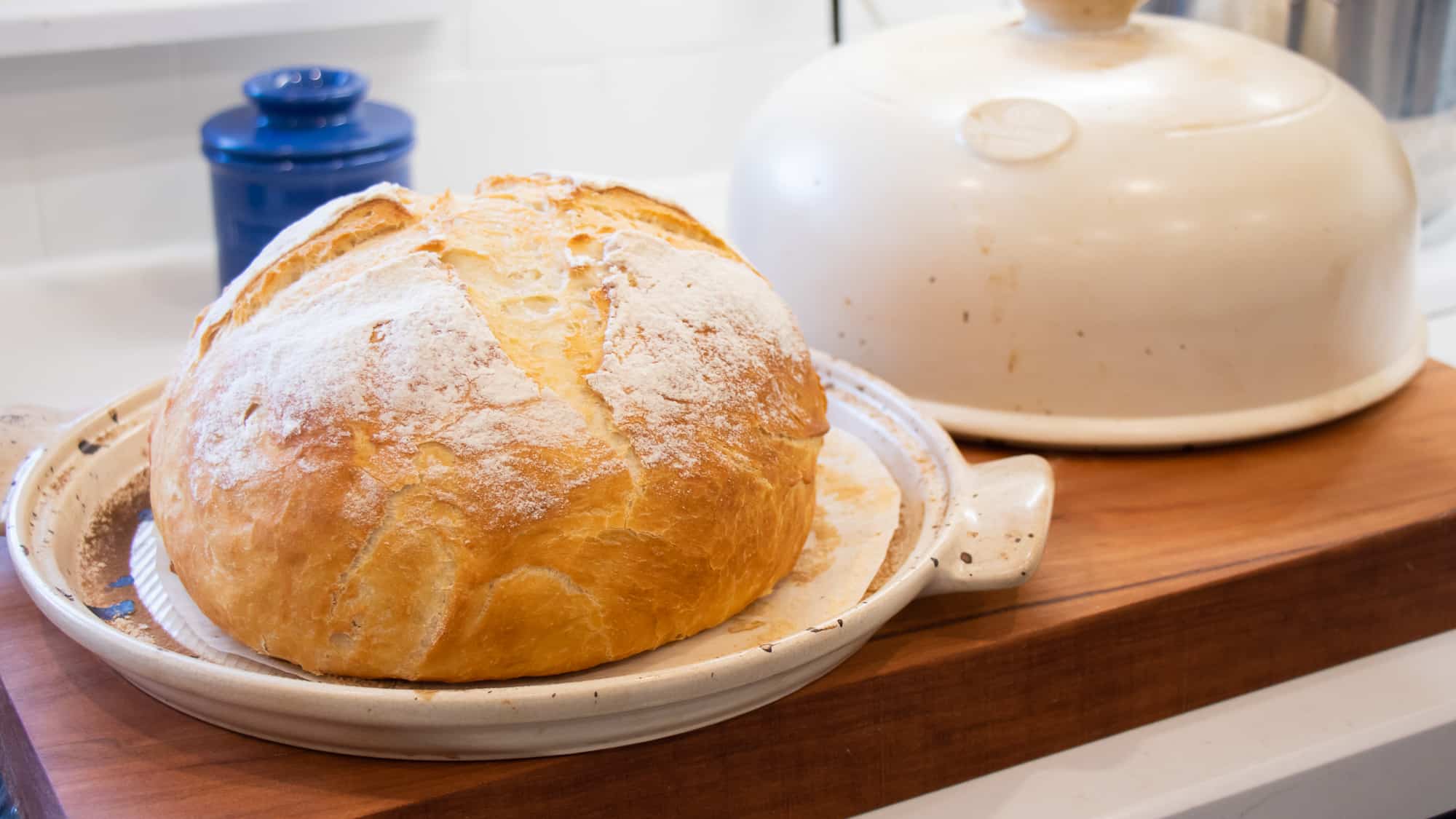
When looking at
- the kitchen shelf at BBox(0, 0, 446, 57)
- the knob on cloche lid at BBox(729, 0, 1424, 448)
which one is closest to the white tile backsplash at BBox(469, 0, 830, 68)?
the kitchen shelf at BBox(0, 0, 446, 57)

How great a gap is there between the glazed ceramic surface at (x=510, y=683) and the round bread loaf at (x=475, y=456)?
0.03m

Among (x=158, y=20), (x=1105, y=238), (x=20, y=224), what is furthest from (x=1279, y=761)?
(x=20, y=224)

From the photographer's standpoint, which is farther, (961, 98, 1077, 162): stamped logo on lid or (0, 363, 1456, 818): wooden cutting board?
(961, 98, 1077, 162): stamped logo on lid

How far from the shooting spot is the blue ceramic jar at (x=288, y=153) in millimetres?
1055

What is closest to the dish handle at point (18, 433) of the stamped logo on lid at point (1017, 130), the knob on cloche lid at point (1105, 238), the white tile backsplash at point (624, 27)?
the knob on cloche lid at point (1105, 238)

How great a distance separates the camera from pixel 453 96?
4.71 feet

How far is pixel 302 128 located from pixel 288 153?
0.12 feet

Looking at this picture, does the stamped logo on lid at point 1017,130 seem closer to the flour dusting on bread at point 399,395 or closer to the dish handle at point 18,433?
the flour dusting on bread at point 399,395

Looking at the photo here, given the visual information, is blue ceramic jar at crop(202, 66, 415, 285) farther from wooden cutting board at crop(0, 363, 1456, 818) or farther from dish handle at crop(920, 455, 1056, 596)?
dish handle at crop(920, 455, 1056, 596)

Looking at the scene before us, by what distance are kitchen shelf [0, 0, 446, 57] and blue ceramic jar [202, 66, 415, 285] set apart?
0.50ft

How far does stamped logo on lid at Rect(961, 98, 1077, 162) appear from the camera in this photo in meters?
0.85

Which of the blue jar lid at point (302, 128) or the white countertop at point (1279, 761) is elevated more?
the blue jar lid at point (302, 128)

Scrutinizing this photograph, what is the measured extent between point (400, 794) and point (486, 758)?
0.13 ft

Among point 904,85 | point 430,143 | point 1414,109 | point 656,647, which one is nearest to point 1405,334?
point 1414,109
